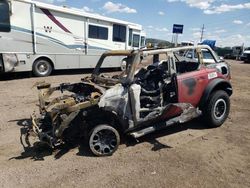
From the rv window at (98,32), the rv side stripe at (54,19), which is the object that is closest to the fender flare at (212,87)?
the rv side stripe at (54,19)

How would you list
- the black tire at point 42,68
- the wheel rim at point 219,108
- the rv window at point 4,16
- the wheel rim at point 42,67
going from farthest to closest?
the wheel rim at point 42,67 < the black tire at point 42,68 < the rv window at point 4,16 < the wheel rim at point 219,108

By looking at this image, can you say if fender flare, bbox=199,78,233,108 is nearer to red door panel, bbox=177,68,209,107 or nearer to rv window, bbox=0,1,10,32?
red door panel, bbox=177,68,209,107

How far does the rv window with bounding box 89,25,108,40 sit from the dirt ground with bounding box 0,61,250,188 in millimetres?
9668

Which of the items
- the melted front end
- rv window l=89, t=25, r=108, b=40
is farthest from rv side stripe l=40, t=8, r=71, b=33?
the melted front end

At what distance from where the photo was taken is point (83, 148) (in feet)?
17.2

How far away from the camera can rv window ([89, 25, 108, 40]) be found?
15.4 meters

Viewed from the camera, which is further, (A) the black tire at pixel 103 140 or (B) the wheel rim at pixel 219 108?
(B) the wheel rim at pixel 219 108

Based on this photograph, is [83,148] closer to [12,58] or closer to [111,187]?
[111,187]

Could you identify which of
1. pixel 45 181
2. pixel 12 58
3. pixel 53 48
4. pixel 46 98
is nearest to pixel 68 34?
pixel 53 48

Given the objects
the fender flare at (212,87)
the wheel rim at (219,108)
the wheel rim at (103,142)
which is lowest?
the wheel rim at (103,142)

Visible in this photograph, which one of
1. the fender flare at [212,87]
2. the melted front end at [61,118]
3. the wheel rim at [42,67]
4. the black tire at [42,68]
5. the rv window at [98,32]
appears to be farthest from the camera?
the rv window at [98,32]

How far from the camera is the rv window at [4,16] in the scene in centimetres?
1167

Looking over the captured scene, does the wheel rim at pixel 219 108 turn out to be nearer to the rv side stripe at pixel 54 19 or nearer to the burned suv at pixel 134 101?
the burned suv at pixel 134 101

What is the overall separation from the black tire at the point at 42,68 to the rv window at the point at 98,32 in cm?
302
